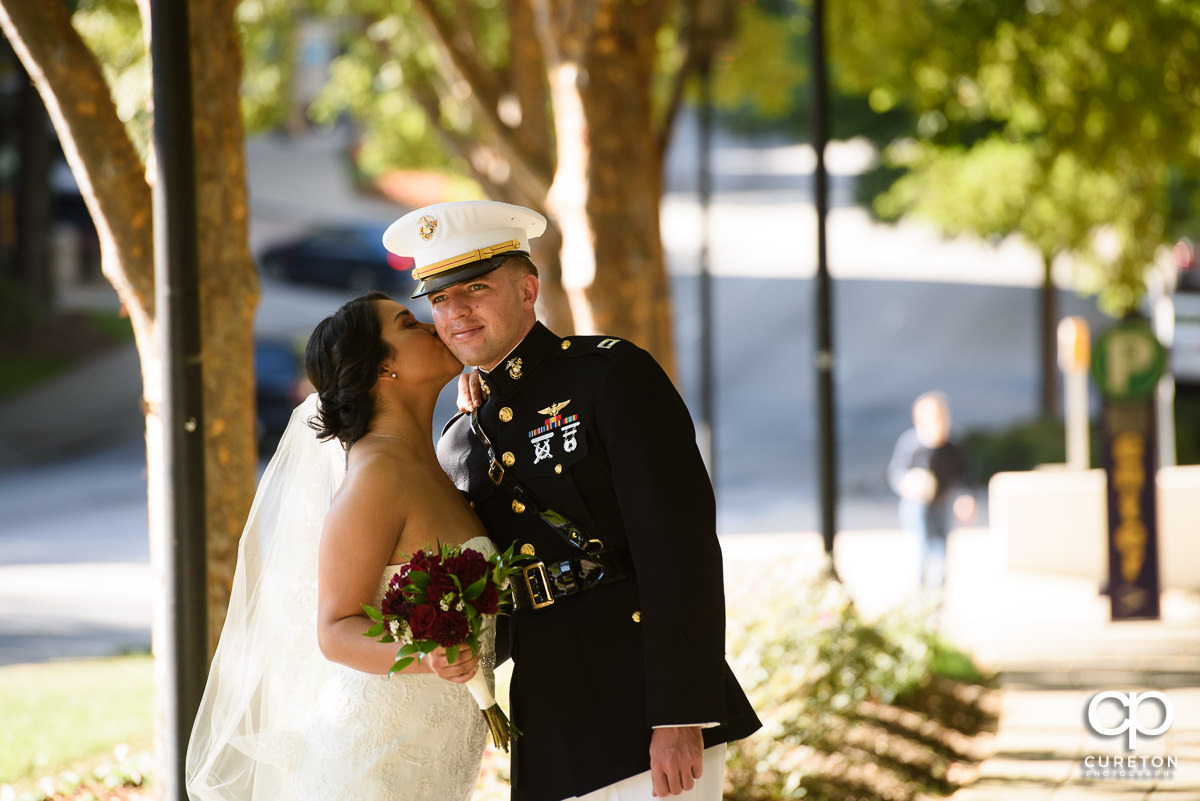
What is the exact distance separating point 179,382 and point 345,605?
119 cm

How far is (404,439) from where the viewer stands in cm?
325

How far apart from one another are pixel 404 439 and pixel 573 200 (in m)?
4.47

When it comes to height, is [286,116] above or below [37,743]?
above

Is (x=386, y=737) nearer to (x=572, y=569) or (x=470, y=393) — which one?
(x=572, y=569)

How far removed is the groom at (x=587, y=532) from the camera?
2.95m

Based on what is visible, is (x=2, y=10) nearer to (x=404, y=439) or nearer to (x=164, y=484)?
(x=164, y=484)

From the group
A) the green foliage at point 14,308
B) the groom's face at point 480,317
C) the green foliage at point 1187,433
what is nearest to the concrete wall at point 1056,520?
the green foliage at point 1187,433

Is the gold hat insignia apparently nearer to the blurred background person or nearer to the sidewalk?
the sidewalk

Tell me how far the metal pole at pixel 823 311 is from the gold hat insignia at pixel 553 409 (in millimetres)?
4967

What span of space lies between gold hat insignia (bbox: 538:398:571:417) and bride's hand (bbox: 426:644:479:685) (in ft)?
1.97

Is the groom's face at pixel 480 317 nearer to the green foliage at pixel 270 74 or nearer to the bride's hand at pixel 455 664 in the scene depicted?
the bride's hand at pixel 455 664

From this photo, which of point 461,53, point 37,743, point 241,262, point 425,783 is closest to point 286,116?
point 461,53

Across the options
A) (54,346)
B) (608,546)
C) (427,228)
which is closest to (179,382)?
(427,228)

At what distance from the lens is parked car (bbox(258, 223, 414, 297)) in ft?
103
